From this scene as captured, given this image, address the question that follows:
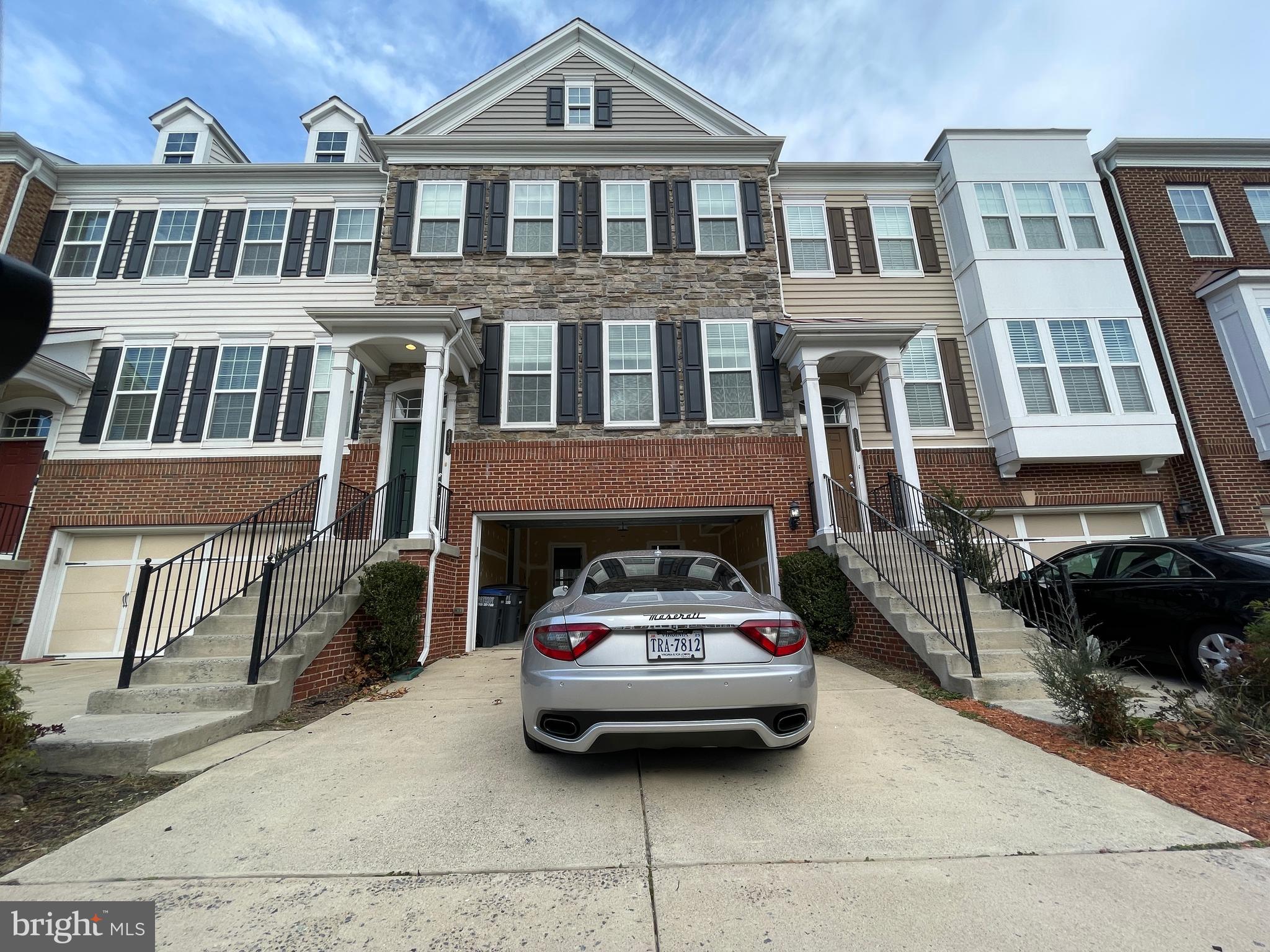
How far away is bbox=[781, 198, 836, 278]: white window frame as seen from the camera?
37.5 feet

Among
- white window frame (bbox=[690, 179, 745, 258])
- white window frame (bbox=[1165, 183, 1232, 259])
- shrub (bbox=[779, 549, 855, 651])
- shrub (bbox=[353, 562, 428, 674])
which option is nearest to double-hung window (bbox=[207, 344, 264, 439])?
shrub (bbox=[353, 562, 428, 674])

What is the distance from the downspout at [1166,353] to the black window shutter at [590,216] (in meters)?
11.3

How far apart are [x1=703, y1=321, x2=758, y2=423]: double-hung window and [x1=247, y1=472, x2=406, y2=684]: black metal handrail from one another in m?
5.77

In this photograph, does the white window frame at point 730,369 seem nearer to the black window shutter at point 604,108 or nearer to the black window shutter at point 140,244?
the black window shutter at point 604,108

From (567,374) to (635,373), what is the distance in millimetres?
1260

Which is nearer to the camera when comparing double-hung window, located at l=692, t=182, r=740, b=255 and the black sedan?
the black sedan

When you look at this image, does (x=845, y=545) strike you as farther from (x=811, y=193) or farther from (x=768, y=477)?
(x=811, y=193)

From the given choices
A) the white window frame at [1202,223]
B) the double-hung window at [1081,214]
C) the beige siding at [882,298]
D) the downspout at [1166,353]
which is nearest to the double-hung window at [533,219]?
the beige siding at [882,298]

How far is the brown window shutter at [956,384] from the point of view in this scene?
10.6 metres

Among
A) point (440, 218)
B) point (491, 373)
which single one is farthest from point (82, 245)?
point (491, 373)

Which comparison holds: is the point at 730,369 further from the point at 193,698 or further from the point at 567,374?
the point at 193,698

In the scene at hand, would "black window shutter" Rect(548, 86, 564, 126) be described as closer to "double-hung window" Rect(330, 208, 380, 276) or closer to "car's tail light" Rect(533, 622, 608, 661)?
"double-hung window" Rect(330, 208, 380, 276)

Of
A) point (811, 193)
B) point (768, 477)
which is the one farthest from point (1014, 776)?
point (811, 193)

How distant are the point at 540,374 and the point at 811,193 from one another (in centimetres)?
741
